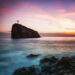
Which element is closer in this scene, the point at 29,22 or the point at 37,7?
the point at 37,7

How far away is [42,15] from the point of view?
9.72 ft

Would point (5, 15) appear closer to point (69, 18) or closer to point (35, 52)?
point (35, 52)

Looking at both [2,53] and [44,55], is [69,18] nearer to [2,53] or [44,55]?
[44,55]

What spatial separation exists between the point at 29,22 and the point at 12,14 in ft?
1.83

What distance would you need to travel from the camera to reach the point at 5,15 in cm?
286

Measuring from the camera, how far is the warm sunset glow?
2707mm

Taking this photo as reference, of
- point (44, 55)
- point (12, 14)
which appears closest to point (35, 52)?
point (44, 55)

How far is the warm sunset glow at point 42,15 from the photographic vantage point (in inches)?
107

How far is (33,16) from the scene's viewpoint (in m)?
2.99

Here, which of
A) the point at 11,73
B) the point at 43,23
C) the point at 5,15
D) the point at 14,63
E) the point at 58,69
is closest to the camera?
the point at 58,69

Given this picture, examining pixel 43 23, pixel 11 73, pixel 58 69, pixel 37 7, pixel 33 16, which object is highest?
pixel 37 7

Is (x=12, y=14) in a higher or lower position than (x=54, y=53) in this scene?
higher

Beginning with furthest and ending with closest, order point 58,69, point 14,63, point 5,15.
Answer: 1. point 5,15
2. point 14,63
3. point 58,69

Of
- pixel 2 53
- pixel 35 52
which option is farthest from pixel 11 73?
pixel 35 52
